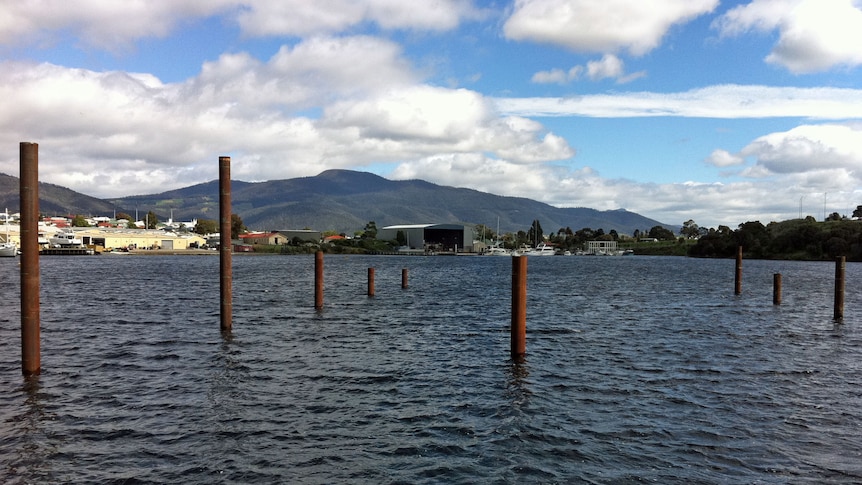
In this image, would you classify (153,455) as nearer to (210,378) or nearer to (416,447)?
(416,447)

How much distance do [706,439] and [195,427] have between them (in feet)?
41.6

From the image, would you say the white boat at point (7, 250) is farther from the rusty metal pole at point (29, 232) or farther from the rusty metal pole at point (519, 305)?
the rusty metal pole at point (519, 305)

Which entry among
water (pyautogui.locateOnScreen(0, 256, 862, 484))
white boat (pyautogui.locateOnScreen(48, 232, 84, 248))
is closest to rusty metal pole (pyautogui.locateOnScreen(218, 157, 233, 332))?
water (pyautogui.locateOnScreen(0, 256, 862, 484))

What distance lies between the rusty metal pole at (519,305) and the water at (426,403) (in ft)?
2.96

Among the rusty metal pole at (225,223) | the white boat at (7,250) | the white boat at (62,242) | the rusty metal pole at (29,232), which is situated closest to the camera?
the rusty metal pole at (29,232)

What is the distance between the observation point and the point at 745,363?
25094 mm

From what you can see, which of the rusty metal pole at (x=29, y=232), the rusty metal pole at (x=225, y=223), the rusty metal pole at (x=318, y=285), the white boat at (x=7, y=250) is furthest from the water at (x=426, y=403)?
the white boat at (x=7, y=250)

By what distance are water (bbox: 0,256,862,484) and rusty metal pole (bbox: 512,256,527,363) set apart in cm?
90

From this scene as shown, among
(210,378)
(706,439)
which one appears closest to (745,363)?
(706,439)

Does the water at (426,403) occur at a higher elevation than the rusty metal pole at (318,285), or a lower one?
lower

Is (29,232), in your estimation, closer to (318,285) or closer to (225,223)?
(225,223)

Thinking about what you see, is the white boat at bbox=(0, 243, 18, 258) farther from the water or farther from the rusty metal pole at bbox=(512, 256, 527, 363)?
the rusty metal pole at bbox=(512, 256, 527, 363)

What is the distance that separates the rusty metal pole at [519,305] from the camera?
2269cm

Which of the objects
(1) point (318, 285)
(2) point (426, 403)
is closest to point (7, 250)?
(1) point (318, 285)
